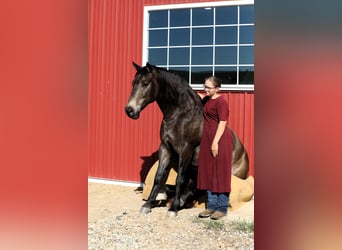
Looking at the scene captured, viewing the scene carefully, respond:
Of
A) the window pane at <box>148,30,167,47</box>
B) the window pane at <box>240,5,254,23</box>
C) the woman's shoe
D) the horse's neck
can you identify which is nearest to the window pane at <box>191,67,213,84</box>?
the window pane at <box>148,30,167,47</box>

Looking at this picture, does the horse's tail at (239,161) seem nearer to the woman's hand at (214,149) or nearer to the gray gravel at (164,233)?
the woman's hand at (214,149)

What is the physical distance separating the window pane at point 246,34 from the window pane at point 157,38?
1.39 m

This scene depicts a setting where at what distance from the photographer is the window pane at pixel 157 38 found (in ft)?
21.8

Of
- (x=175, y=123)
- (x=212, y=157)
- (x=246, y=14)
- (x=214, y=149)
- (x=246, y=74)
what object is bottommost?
(x=212, y=157)

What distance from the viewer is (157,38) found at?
6688mm

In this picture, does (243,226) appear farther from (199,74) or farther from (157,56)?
(157,56)

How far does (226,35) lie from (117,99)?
7.61 feet

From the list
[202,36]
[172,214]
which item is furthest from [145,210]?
[202,36]

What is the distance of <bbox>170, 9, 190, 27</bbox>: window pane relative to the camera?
647cm

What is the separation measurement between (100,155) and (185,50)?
2572 mm

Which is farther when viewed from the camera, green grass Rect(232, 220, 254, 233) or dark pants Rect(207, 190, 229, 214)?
dark pants Rect(207, 190, 229, 214)

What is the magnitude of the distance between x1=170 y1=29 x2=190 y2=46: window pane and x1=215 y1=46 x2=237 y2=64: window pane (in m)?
0.59

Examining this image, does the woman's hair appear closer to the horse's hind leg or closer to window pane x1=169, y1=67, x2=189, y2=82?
the horse's hind leg
